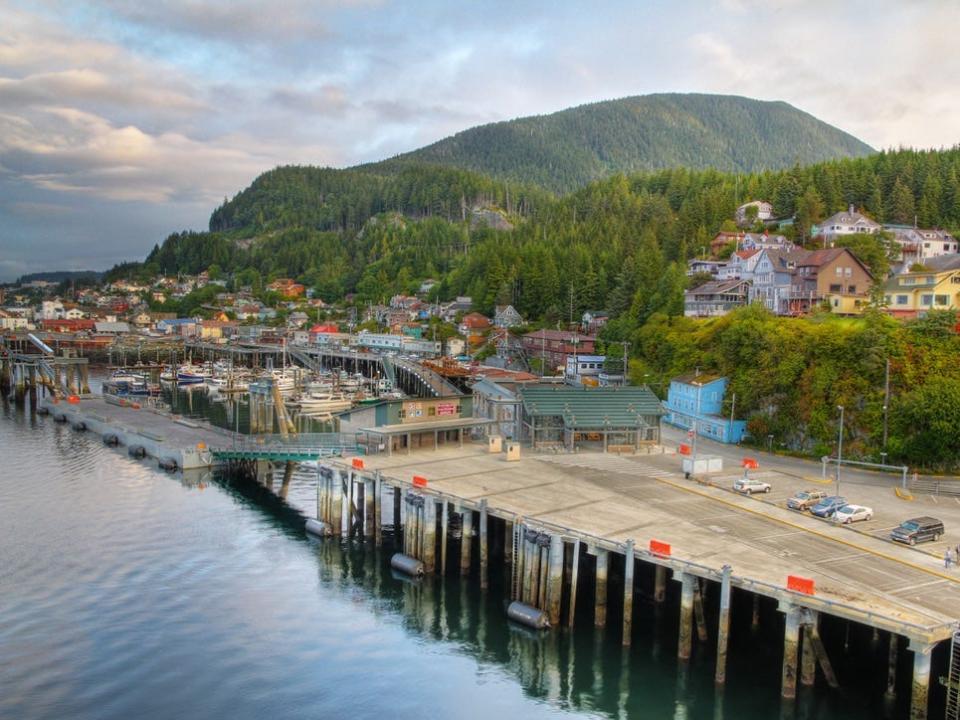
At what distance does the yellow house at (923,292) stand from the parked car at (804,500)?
122 ft

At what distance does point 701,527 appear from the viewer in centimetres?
3969

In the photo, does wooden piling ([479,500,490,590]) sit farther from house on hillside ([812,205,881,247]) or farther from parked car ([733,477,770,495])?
house on hillside ([812,205,881,247])

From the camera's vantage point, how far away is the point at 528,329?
142 metres

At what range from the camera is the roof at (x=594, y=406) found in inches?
2393

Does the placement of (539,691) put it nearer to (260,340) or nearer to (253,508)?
(253,508)

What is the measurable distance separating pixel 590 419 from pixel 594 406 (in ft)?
5.97

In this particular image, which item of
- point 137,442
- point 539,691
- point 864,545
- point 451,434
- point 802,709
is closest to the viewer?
point 802,709

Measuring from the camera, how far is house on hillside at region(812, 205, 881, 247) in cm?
11181

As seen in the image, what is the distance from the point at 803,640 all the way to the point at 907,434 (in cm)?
3159

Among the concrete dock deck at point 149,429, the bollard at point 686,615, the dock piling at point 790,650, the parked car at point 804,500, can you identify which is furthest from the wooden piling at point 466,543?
the concrete dock deck at point 149,429

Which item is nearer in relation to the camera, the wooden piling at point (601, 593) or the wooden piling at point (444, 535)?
the wooden piling at point (601, 593)

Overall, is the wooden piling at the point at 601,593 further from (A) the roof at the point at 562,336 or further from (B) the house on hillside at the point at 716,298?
(A) the roof at the point at 562,336

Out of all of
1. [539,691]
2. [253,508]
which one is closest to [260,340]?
[253,508]

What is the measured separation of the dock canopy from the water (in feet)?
60.0
